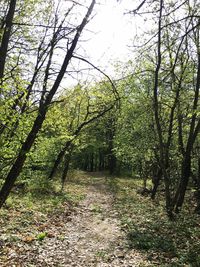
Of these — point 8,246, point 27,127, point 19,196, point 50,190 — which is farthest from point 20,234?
point 50,190

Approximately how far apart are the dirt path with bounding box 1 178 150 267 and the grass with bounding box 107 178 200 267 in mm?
419

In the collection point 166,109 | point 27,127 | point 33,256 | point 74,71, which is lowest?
point 33,256

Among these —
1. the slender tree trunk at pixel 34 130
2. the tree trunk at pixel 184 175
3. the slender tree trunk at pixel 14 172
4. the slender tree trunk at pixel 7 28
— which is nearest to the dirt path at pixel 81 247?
the slender tree trunk at pixel 14 172

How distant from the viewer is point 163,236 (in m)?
9.86

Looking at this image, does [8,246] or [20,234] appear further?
[20,234]

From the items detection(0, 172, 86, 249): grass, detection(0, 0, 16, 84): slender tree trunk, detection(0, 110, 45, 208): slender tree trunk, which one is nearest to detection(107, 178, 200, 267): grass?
detection(0, 172, 86, 249): grass

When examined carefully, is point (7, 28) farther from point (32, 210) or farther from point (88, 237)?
point (32, 210)

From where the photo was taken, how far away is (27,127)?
1005 centimetres

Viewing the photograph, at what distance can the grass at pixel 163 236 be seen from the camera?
7.73 meters

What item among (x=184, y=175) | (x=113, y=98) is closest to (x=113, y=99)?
(x=113, y=98)

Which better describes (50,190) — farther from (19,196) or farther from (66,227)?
(66,227)

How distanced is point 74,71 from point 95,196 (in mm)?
14236

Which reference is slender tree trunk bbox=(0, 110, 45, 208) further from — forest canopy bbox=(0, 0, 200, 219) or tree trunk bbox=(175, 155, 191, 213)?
tree trunk bbox=(175, 155, 191, 213)

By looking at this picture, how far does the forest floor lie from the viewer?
24.6 ft
